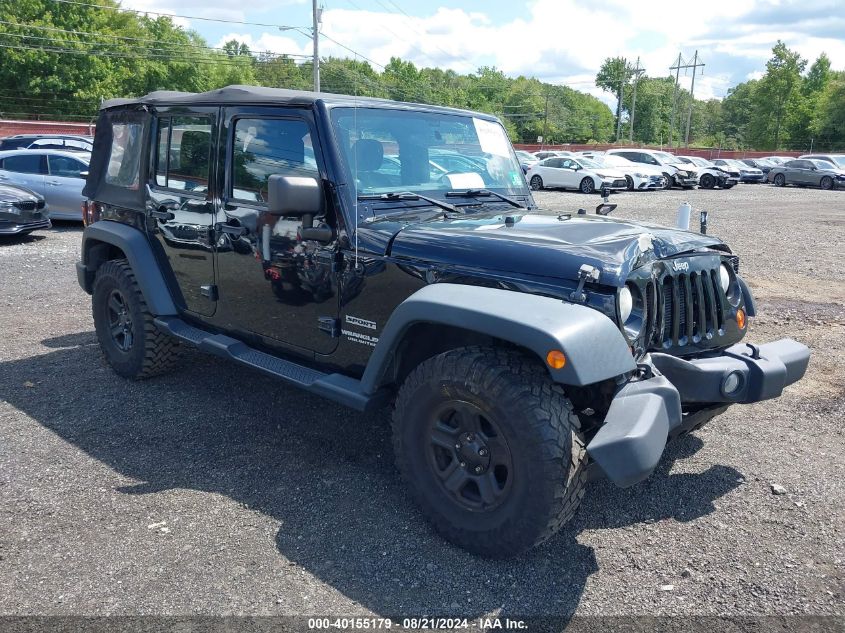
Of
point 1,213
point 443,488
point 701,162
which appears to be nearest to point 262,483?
point 443,488

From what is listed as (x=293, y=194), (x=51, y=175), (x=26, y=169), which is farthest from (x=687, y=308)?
(x=26, y=169)

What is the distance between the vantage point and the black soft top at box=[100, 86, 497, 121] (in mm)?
3918

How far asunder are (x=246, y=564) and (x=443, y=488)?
93 centimetres

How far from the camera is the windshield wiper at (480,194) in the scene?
418 cm

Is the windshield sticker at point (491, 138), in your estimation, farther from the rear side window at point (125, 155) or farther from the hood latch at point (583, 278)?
the rear side window at point (125, 155)

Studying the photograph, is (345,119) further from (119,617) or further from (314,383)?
(119,617)

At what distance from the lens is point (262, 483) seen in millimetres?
3861

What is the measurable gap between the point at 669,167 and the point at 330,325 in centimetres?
2683

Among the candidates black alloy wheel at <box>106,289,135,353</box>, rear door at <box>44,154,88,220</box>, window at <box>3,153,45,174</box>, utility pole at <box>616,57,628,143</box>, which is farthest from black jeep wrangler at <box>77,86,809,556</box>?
utility pole at <box>616,57,628,143</box>

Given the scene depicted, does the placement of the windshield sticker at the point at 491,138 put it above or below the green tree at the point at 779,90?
below

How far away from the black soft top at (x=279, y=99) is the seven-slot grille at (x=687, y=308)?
187 centimetres

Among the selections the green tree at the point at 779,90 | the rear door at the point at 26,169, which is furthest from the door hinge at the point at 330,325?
the green tree at the point at 779,90

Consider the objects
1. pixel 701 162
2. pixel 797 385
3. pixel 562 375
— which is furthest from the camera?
pixel 701 162

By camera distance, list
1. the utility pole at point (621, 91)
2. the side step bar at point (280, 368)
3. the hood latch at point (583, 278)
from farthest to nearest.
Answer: the utility pole at point (621, 91)
the side step bar at point (280, 368)
the hood latch at point (583, 278)
